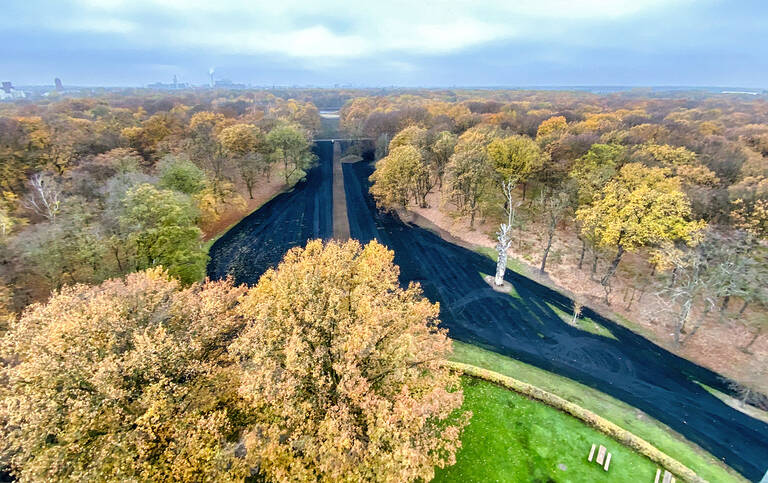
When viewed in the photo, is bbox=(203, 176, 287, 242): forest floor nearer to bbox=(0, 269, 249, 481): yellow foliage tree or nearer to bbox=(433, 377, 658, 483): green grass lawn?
bbox=(0, 269, 249, 481): yellow foliage tree

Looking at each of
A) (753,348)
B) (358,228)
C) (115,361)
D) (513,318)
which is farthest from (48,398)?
(753,348)

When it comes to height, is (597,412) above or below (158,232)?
below

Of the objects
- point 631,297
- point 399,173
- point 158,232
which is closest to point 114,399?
point 158,232

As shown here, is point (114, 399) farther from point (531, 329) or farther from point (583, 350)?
point (583, 350)

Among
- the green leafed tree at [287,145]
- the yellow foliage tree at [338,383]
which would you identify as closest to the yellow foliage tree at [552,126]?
the green leafed tree at [287,145]

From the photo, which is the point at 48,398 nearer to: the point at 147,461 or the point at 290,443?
the point at 147,461

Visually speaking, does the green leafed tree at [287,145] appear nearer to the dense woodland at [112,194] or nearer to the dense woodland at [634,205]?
the dense woodland at [112,194]
